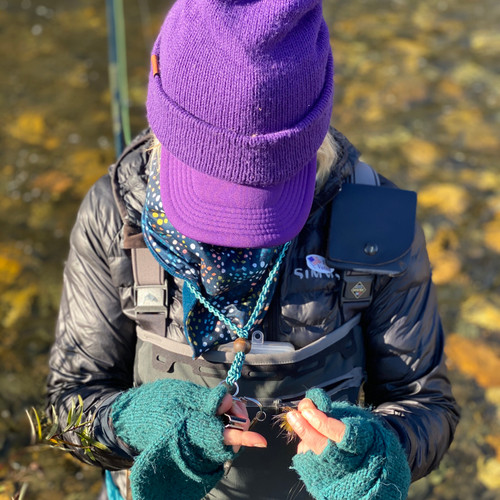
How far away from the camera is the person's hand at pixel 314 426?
5.29 feet


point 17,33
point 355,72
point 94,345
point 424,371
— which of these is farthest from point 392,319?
point 17,33

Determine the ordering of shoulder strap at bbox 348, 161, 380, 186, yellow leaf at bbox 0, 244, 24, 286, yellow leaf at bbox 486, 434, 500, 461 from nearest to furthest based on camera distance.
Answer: shoulder strap at bbox 348, 161, 380, 186, yellow leaf at bbox 486, 434, 500, 461, yellow leaf at bbox 0, 244, 24, 286

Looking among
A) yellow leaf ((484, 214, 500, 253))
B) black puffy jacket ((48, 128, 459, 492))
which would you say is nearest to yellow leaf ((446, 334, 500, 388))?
yellow leaf ((484, 214, 500, 253))

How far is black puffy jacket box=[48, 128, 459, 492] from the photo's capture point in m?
2.00

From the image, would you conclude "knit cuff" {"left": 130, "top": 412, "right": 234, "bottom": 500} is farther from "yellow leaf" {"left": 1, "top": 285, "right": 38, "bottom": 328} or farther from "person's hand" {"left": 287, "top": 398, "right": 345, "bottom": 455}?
"yellow leaf" {"left": 1, "top": 285, "right": 38, "bottom": 328}

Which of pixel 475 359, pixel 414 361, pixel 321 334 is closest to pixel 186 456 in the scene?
pixel 321 334

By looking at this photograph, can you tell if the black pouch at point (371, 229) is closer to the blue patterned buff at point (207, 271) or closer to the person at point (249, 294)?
the person at point (249, 294)

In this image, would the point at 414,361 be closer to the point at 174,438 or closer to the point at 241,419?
the point at 241,419

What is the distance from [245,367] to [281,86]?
2.82 feet

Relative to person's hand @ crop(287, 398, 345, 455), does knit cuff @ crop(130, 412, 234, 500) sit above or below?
below

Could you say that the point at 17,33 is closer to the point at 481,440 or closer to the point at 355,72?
the point at 355,72

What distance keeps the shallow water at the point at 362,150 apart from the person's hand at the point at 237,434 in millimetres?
1299

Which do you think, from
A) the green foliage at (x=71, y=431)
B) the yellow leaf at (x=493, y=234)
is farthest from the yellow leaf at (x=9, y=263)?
the yellow leaf at (x=493, y=234)

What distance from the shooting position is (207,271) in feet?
6.19
